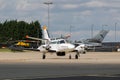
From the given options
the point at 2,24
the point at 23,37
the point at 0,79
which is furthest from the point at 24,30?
the point at 0,79

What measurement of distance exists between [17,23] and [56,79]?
140 meters

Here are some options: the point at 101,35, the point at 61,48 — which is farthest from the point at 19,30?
the point at 61,48

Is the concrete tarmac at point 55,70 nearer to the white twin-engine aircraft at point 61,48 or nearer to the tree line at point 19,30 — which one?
the white twin-engine aircraft at point 61,48

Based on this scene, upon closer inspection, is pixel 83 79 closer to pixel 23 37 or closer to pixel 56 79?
pixel 56 79

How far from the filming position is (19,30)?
159250 millimetres

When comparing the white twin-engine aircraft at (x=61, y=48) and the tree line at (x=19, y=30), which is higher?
the tree line at (x=19, y=30)

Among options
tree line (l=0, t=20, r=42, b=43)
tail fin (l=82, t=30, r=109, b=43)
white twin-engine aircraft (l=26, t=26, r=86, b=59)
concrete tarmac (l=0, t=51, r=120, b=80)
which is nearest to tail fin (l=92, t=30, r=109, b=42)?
tail fin (l=82, t=30, r=109, b=43)

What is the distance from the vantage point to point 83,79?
24328mm

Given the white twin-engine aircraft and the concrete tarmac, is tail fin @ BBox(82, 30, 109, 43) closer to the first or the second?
the white twin-engine aircraft

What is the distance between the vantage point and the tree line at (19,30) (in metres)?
157

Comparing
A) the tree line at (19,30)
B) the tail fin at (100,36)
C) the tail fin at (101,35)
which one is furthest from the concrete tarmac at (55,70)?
the tree line at (19,30)

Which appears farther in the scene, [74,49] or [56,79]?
[74,49]

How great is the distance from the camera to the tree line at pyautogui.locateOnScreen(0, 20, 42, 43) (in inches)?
6191

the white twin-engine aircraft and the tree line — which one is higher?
the tree line
